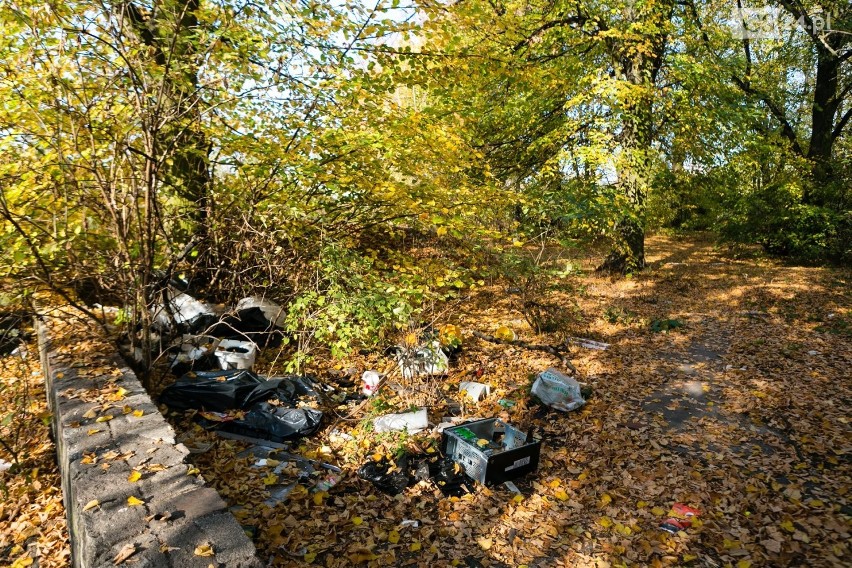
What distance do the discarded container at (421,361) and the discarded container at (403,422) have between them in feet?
2.27

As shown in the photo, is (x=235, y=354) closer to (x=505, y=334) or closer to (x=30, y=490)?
(x=30, y=490)

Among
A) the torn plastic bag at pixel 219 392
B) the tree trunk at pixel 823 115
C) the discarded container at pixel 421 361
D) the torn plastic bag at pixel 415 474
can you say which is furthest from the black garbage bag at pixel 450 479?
the tree trunk at pixel 823 115

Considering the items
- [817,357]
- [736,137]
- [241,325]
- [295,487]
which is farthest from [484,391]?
[736,137]

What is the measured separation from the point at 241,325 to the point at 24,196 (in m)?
2.61

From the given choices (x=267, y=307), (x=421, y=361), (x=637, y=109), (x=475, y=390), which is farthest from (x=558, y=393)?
(x=637, y=109)

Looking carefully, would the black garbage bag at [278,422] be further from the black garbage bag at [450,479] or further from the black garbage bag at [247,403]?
the black garbage bag at [450,479]

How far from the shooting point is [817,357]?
6273 mm

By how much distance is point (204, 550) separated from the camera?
2156 millimetres

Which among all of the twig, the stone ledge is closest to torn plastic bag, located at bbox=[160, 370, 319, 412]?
the stone ledge

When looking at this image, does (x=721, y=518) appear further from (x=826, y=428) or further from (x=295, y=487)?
(x=295, y=487)

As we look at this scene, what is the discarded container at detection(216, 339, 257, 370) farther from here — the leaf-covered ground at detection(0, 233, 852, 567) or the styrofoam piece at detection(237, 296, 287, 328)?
the leaf-covered ground at detection(0, 233, 852, 567)

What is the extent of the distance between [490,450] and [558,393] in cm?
168

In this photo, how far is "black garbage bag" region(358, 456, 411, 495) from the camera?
3.83m

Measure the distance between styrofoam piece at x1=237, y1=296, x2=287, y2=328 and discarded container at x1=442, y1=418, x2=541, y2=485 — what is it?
284 cm
